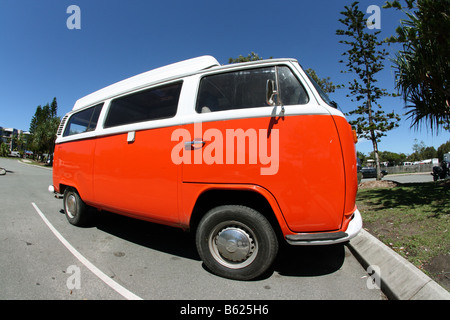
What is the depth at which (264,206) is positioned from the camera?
2.48 meters

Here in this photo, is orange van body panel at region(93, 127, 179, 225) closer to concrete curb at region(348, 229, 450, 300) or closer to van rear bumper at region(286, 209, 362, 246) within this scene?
van rear bumper at region(286, 209, 362, 246)

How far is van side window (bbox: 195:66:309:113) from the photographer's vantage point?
7.70 ft

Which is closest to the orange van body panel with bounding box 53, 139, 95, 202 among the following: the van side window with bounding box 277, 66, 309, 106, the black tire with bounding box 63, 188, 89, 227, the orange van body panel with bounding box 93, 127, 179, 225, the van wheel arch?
the black tire with bounding box 63, 188, 89, 227

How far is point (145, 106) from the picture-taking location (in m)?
3.14

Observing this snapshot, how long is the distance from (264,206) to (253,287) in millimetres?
842

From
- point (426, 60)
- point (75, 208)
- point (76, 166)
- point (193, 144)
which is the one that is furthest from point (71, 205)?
point (426, 60)

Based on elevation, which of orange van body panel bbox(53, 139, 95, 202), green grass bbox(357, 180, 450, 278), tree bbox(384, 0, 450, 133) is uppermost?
tree bbox(384, 0, 450, 133)

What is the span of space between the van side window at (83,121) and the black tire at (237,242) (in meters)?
2.81

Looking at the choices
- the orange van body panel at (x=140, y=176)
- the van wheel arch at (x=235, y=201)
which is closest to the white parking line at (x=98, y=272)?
the orange van body panel at (x=140, y=176)

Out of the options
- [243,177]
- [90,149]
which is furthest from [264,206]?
[90,149]

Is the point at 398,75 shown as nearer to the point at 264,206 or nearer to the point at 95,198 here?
the point at 264,206

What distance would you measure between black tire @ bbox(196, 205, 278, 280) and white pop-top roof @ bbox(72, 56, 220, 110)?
184 cm

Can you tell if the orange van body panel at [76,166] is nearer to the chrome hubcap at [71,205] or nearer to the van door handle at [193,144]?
the chrome hubcap at [71,205]

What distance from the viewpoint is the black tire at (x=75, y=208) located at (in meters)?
4.09
